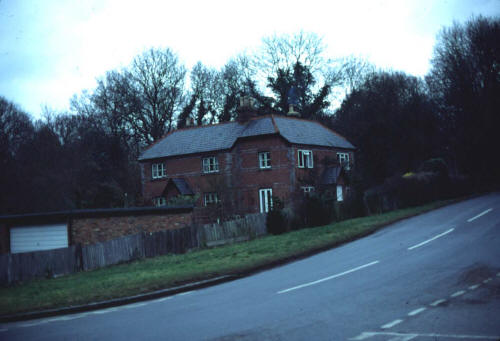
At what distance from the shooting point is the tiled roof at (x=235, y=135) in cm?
3989

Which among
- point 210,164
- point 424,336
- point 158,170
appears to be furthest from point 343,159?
point 424,336

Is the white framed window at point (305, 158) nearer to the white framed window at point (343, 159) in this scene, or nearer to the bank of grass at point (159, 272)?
the white framed window at point (343, 159)

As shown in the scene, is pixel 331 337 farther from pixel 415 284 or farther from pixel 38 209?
pixel 38 209

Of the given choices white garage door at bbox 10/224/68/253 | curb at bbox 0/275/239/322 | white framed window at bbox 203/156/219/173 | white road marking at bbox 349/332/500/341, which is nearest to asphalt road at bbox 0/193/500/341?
white road marking at bbox 349/332/500/341

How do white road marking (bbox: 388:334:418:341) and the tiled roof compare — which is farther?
the tiled roof

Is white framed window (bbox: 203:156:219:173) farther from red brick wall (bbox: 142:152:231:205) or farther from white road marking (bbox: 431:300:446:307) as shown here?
white road marking (bbox: 431:300:446:307)

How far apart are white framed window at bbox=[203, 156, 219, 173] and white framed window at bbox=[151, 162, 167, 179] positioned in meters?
4.72

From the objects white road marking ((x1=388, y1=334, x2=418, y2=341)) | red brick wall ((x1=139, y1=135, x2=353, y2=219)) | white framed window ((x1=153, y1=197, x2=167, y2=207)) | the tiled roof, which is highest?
the tiled roof

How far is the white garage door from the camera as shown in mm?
23062

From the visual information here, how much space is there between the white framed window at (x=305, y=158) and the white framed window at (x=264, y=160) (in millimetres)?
2457

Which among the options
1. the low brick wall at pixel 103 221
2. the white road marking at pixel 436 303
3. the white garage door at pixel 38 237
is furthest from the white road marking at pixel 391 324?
the white garage door at pixel 38 237

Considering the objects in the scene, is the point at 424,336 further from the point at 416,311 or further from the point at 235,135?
the point at 235,135

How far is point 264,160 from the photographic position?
39.4 meters

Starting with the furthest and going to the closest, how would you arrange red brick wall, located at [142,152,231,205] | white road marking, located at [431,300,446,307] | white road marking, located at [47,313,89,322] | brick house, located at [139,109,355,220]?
1. red brick wall, located at [142,152,231,205]
2. brick house, located at [139,109,355,220]
3. white road marking, located at [47,313,89,322]
4. white road marking, located at [431,300,446,307]
